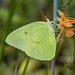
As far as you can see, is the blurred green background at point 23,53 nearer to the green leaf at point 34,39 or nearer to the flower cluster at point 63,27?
the green leaf at point 34,39

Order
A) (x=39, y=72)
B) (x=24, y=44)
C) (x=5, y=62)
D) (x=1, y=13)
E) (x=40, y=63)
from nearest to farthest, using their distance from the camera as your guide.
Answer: (x=24, y=44)
(x=39, y=72)
(x=40, y=63)
(x=5, y=62)
(x=1, y=13)

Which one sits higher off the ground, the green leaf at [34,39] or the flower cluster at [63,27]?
the flower cluster at [63,27]

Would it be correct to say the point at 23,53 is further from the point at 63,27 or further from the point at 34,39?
the point at 63,27

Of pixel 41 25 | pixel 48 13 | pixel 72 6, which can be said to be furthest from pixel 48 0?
pixel 41 25

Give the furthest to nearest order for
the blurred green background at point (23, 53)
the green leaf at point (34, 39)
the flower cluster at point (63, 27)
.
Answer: the blurred green background at point (23, 53) → the green leaf at point (34, 39) → the flower cluster at point (63, 27)

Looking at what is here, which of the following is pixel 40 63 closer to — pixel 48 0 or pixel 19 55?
pixel 19 55

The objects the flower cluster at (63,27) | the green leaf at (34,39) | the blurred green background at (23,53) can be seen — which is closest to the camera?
the flower cluster at (63,27)

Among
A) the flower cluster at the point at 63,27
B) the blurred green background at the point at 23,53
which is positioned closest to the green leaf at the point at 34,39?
the flower cluster at the point at 63,27

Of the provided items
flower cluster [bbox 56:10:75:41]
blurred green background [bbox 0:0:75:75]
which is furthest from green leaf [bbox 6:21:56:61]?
blurred green background [bbox 0:0:75:75]
